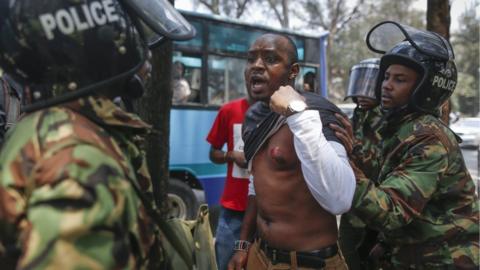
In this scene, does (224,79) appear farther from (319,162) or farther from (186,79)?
(319,162)

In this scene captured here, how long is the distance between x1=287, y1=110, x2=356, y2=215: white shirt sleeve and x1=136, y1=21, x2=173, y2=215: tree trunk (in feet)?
5.55

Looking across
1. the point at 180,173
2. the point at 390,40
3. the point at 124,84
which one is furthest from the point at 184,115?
the point at 124,84

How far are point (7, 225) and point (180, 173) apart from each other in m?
5.78

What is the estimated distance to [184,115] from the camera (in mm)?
6977

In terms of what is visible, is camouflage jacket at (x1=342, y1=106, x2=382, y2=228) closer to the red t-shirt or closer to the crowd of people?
the crowd of people

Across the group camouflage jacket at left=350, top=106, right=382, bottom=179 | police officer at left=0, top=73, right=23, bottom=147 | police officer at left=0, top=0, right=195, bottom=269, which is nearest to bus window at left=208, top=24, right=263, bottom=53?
camouflage jacket at left=350, top=106, right=382, bottom=179

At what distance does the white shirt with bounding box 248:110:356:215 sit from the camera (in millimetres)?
1958

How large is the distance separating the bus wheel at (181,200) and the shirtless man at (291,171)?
13.6 feet

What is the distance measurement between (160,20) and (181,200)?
532 cm

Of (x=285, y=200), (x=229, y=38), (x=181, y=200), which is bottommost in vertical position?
(x=181, y=200)

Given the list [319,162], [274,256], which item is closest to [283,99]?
[319,162]

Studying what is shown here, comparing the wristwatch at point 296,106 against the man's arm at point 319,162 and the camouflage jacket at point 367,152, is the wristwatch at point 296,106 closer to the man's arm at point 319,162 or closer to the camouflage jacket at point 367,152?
the man's arm at point 319,162

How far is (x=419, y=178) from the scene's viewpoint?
2.24 meters

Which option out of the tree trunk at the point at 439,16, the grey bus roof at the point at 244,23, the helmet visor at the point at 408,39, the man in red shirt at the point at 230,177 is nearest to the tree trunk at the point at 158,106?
the man in red shirt at the point at 230,177
